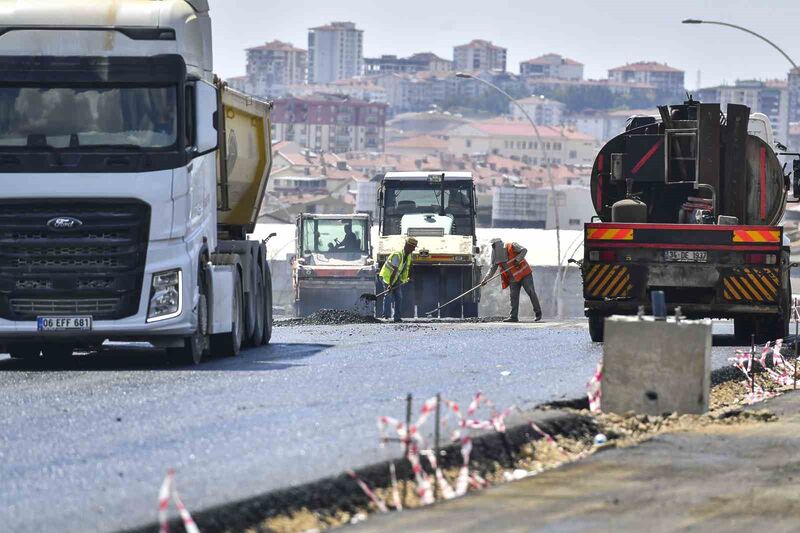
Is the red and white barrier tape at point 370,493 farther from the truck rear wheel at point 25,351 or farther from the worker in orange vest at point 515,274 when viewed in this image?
the worker in orange vest at point 515,274

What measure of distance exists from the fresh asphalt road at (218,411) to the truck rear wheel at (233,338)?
18 centimetres

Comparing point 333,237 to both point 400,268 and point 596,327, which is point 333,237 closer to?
point 400,268

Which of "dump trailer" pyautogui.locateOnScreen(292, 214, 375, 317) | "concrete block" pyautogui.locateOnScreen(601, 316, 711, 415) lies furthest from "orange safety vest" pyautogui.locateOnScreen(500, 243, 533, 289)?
"concrete block" pyautogui.locateOnScreen(601, 316, 711, 415)

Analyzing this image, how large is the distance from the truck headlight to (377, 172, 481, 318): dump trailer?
1873 cm

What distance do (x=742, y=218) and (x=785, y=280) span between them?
106 cm

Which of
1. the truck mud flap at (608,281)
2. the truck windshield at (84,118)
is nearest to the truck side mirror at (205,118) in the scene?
the truck windshield at (84,118)

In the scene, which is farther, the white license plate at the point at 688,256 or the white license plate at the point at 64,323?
the white license plate at the point at 688,256

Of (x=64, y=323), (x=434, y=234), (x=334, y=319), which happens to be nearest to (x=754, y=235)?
(x=64, y=323)

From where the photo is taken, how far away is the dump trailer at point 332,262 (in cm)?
4162

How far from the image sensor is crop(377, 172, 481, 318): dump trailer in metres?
36.4

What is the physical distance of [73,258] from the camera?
Answer: 15820 millimetres

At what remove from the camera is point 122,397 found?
1337 centimetres

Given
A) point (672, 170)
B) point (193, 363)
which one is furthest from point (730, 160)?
point (193, 363)

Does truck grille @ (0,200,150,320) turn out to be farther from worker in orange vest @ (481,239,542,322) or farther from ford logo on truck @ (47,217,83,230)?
worker in orange vest @ (481,239,542,322)
